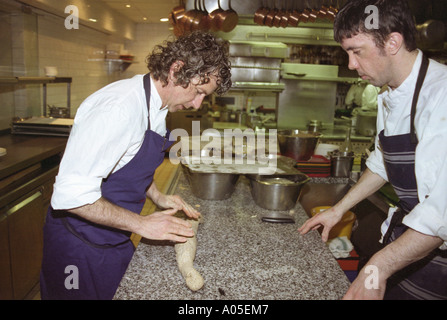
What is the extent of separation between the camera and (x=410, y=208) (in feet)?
4.66

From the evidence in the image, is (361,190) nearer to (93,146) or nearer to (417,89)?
(417,89)

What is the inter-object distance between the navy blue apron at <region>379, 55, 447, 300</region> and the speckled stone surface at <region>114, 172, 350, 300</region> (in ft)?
1.25

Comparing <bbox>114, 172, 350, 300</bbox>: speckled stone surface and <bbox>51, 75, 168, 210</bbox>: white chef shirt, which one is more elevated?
<bbox>51, 75, 168, 210</bbox>: white chef shirt

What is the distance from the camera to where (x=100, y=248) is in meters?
1.50

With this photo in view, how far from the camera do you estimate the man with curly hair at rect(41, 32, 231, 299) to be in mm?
1221

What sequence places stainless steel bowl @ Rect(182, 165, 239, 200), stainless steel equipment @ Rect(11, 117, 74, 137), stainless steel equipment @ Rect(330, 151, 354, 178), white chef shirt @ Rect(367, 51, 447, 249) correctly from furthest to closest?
Answer: stainless steel equipment @ Rect(11, 117, 74, 137)
stainless steel equipment @ Rect(330, 151, 354, 178)
stainless steel bowl @ Rect(182, 165, 239, 200)
white chef shirt @ Rect(367, 51, 447, 249)

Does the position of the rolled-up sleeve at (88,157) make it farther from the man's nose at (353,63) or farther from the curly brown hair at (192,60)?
the man's nose at (353,63)

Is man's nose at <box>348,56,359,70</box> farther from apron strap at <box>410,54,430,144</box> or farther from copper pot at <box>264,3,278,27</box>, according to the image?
copper pot at <box>264,3,278,27</box>

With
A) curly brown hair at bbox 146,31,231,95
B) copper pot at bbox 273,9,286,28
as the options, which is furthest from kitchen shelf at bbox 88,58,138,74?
curly brown hair at bbox 146,31,231,95

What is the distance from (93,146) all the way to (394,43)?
1.14 m

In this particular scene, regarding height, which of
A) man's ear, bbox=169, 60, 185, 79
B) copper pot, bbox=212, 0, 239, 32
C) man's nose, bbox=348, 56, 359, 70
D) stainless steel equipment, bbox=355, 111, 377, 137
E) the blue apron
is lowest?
the blue apron

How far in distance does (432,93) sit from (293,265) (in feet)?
2.64

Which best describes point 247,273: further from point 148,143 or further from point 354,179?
point 354,179
